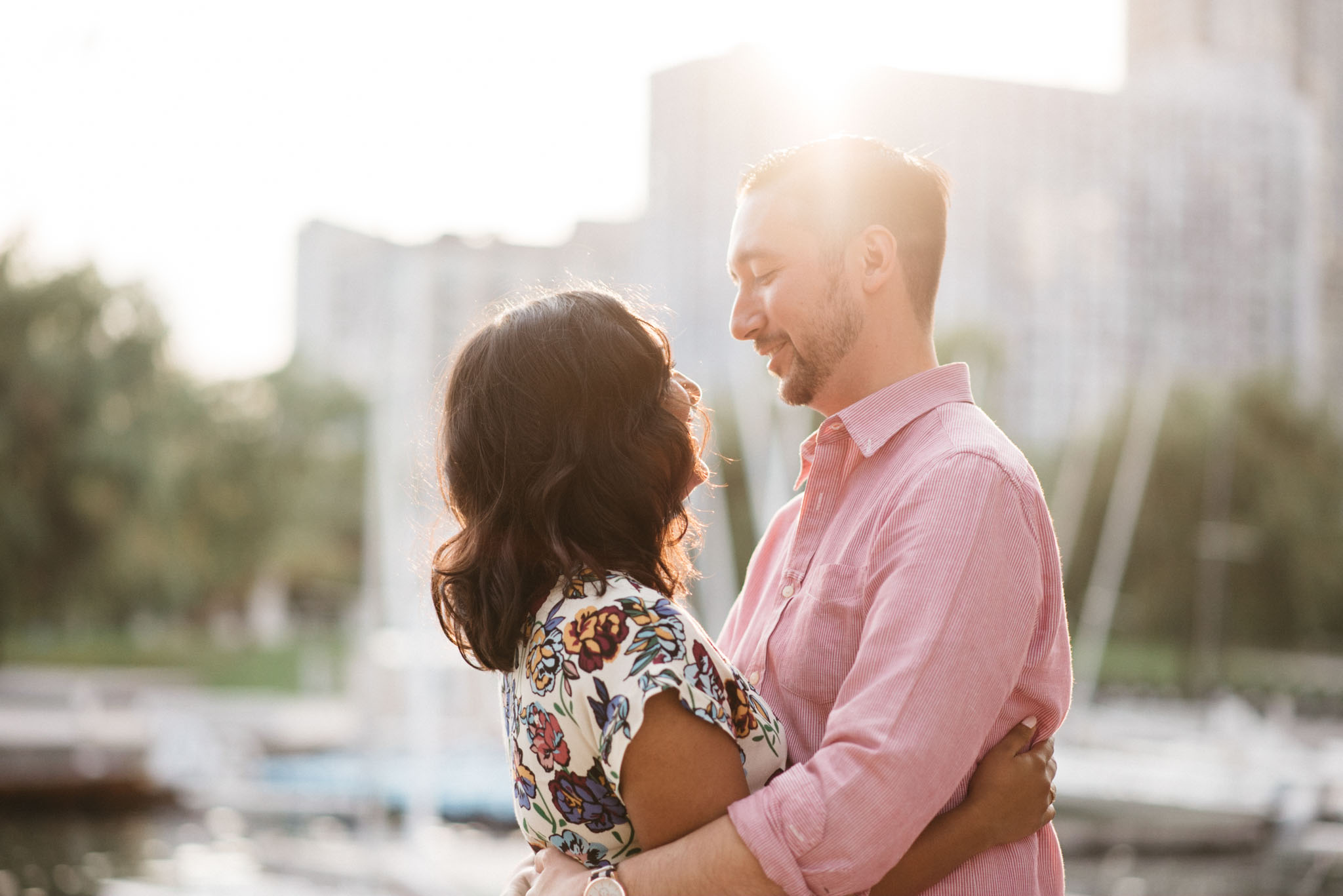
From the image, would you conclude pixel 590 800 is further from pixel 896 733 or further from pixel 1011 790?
pixel 1011 790

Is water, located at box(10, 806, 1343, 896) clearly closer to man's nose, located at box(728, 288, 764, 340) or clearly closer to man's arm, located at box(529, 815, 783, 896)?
man's nose, located at box(728, 288, 764, 340)

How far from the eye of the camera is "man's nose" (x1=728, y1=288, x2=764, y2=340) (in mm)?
2051

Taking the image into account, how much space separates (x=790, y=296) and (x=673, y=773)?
2.42 ft

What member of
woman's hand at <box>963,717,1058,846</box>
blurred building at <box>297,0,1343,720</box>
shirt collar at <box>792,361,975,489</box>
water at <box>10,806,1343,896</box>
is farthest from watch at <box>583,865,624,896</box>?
blurred building at <box>297,0,1343,720</box>

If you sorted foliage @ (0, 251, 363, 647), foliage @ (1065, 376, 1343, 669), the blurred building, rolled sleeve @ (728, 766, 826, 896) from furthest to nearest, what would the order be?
the blurred building < foliage @ (1065, 376, 1343, 669) < foliage @ (0, 251, 363, 647) < rolled sleeve @ (728, 766, 826, 896)

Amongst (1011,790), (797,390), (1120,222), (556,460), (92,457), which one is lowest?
(92,457)

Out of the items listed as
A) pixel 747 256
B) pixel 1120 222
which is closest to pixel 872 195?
pixel 747 256

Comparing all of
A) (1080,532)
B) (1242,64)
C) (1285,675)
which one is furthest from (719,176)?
(1242,64)

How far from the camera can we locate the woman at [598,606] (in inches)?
64.8

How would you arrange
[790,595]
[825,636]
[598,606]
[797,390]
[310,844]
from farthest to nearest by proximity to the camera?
[310,844] → [797,390] → [790,595] → [825,636] → [598,606]

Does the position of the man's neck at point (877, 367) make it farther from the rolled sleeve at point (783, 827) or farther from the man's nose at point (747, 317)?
the rolled sleeve at point (783, 827)

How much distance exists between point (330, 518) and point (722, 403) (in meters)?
18.6

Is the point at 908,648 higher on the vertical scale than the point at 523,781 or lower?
higher

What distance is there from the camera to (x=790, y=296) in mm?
2006
